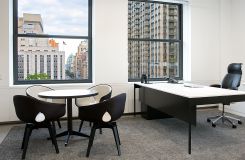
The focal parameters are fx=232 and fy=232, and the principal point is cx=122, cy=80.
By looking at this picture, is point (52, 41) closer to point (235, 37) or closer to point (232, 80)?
point (232, 80)

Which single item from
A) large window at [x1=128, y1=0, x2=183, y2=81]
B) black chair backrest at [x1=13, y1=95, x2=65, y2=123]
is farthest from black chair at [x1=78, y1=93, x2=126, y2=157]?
large window at [x1=128, y1=0, x2=183, y2=81]

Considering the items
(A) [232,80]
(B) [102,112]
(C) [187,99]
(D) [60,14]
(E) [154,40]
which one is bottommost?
(B) [102,112]

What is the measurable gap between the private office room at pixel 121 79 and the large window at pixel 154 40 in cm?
2

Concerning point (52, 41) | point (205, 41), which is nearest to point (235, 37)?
point (205, 41)

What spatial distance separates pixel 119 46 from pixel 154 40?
1.03 metres

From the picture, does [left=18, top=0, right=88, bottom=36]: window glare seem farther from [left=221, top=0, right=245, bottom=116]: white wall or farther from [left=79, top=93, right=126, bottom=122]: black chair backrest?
[left=221, top=0, right=245, bottom=116]: white wall

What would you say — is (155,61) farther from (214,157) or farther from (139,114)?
(214,157)

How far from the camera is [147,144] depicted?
3.34 metres

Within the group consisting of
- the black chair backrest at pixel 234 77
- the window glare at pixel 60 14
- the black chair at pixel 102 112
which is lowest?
the black chair at pixel 102 112

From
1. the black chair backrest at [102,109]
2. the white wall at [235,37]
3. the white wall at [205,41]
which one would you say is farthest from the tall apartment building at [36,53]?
the white wall at [235,37]

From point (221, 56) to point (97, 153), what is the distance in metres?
4.32

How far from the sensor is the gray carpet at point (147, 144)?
2.92m

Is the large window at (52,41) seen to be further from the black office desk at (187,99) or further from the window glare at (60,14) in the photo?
the black office desk at (187,99)

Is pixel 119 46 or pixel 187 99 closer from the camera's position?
pixel 187 99
